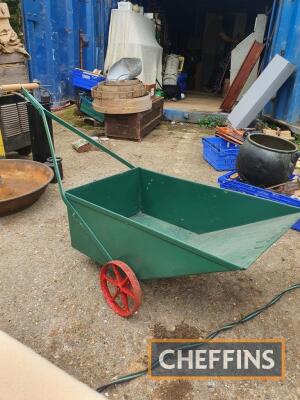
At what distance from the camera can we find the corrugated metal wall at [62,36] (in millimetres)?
7918

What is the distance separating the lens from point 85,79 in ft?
26.1

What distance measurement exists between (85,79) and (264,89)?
4.18m

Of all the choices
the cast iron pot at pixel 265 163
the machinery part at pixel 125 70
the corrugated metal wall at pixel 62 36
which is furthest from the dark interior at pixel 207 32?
the cast iron pot at pixel 265 163

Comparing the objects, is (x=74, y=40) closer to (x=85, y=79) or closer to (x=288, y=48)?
(x=85, y=79)

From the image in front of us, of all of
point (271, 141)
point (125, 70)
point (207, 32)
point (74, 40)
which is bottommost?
point (271, 141)

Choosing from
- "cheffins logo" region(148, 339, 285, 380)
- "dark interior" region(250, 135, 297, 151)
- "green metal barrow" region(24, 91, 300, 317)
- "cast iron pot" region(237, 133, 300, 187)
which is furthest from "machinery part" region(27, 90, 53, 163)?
"cheffins logo" region(148, 339, 285, 380)

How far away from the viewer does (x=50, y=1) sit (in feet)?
25.4

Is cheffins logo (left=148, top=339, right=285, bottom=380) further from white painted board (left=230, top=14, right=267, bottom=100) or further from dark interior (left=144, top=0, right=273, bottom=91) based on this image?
dark interior (left=144, top=0, right=273, bottom=91)

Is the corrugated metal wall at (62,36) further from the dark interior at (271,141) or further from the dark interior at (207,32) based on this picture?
the dark interior at (271,141)

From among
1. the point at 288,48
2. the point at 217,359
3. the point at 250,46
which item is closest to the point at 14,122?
the point at 217,359

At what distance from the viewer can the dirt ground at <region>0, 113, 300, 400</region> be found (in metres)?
2.03

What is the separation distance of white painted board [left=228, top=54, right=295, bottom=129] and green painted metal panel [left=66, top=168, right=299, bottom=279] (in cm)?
412

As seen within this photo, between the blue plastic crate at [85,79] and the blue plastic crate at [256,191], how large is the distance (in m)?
4.73

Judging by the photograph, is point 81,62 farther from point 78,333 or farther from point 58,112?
point 78,333
